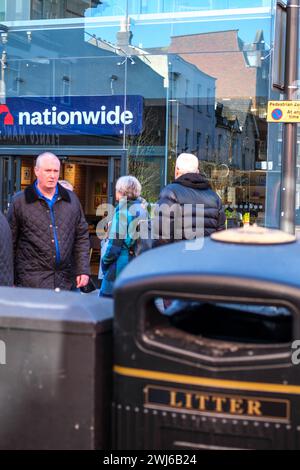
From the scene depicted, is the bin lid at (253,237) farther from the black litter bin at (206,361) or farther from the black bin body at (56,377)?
the black bin body at (56,377)

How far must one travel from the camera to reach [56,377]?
2328 mm

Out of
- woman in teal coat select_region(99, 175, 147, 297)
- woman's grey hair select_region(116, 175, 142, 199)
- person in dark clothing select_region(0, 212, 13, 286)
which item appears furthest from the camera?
woman's grey hair select_region(116, 175, 142, 199)

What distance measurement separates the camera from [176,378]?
2.17 m

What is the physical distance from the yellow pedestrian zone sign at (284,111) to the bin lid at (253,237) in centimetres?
395

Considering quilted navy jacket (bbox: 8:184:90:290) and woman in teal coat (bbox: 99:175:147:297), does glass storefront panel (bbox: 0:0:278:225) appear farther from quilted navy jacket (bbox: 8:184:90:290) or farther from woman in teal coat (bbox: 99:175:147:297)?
quilted navy jacket (bbox: 8:184:90:290)

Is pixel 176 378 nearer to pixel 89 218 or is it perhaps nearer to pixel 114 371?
pixel 114 371

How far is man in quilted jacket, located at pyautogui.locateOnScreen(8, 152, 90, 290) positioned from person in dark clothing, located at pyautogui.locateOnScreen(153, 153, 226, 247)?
2.27ft

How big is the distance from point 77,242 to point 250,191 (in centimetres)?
581

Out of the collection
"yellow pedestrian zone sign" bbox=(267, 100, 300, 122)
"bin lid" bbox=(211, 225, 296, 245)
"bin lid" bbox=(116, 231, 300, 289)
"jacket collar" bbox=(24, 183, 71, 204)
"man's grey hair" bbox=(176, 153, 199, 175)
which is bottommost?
"bin lid" bbox=(116, 231, 300, 289)

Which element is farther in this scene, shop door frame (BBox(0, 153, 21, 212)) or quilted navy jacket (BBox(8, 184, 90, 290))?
shop door frame (BBox(0, 153, 21, 212))

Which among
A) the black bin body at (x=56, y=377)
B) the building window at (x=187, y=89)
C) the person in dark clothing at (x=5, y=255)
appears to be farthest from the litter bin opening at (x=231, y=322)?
the building window at (x=187, y=89)

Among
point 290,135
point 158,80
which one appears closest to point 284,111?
Answer: point 290,135

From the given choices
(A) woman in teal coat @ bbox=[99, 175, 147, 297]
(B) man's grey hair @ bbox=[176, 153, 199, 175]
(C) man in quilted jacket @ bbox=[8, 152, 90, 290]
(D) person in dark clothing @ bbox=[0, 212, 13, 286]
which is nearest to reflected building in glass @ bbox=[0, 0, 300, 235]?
(A) woman in teal coat @ bbox=[99, 175, 147, 297]

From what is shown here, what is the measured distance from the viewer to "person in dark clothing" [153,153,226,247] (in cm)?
504
